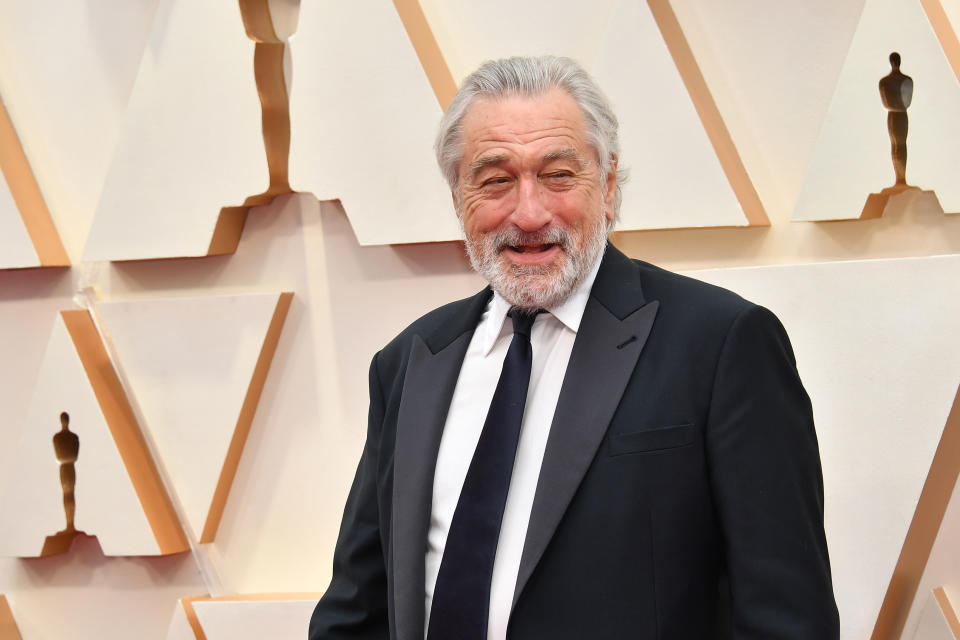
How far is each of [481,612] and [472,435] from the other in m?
0.18

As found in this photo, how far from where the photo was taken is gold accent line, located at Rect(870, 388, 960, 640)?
1.28 metres

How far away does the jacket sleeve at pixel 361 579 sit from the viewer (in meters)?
1.16

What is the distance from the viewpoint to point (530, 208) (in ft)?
3.43

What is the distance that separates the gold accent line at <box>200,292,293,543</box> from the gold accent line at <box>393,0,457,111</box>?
0.37m

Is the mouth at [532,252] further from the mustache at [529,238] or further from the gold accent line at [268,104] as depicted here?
the gold accent line at [268,104]

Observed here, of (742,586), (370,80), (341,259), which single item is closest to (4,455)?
(341,259)

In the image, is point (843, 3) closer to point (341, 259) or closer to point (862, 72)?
point (862, 72)

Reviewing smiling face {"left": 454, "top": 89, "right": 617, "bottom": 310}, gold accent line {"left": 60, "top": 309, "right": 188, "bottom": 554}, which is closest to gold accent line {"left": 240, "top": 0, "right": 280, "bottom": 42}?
gold accent line {"left": 60, "top": 309, "right": 188, "bottom": 554}

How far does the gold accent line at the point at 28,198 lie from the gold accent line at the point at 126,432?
103mm

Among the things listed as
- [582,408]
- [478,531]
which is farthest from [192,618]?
[582,408]

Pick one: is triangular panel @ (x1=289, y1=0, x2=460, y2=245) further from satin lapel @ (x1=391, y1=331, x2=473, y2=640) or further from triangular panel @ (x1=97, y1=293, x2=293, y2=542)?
satin lapel @ (x1=391, y1=331, x2=473, y2=640)

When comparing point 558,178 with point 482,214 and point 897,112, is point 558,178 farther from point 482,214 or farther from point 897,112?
point 897,112

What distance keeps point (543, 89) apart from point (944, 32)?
51 cm

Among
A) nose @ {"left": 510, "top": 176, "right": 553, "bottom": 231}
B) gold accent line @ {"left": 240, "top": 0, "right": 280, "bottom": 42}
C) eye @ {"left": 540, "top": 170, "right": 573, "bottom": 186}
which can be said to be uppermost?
gold accent line @ {"left": 240, "top": 0, "right": 280, "bottom": 42}
